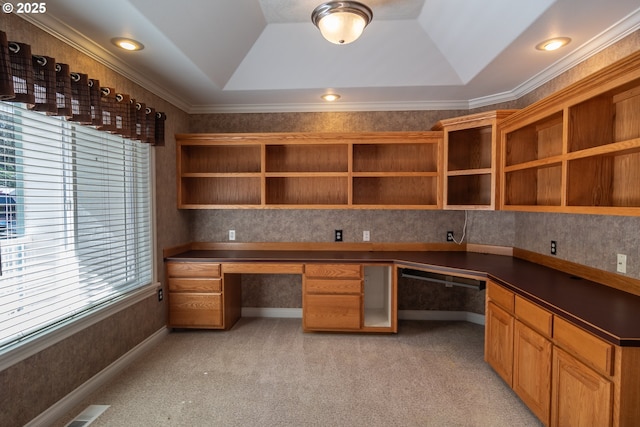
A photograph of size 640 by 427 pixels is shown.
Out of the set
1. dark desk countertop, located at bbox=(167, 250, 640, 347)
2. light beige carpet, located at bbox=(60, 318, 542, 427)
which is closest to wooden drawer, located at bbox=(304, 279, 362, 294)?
dark desk countertop, located at bbox=(167, 250, 640, 347)

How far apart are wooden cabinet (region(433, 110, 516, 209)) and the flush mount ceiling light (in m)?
1.49

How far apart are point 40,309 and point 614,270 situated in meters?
3.62

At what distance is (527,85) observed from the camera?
297cm

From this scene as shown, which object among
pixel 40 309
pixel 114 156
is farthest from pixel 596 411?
pixel 114 156

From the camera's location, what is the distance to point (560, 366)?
5.59ft

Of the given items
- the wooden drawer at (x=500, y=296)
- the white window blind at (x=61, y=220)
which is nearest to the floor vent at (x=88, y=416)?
the white window blind at (x=61, y=220)

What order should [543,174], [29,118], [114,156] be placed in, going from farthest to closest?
1. [543,174]
2. [114,156]
3. [29,118]

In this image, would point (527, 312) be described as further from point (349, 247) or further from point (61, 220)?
point (61, 220)

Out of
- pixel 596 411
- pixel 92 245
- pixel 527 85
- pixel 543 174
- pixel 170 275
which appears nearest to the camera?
pixel 596 411

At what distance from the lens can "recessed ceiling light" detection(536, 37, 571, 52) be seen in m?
2.18

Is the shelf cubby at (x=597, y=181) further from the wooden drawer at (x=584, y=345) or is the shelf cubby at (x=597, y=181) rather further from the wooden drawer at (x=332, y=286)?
the wooden drawer at (x=332, y=286)

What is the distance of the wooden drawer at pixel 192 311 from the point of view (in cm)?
322

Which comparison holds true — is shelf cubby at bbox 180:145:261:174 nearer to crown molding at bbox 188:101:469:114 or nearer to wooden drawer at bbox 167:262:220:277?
crown molding at bbox 188:101:469:114

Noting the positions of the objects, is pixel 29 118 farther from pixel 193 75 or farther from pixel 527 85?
pixel 527 85
